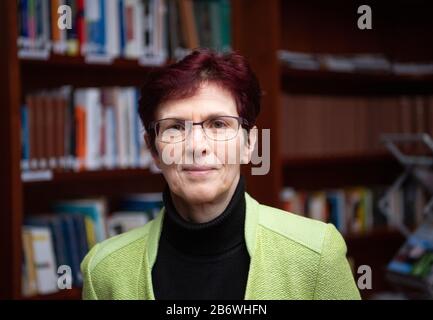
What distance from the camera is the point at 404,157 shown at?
2.62m

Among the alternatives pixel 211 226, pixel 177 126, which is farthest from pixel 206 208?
pixel 177 126

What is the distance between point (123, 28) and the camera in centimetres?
207

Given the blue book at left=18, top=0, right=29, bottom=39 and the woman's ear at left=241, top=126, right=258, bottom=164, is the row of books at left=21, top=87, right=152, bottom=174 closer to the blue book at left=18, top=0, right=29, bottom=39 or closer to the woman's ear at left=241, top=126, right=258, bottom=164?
the blue book at left=18, top=0, right=29, bottom=39

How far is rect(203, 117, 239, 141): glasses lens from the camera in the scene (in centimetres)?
79

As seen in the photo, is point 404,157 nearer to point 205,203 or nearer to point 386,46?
point 386,46

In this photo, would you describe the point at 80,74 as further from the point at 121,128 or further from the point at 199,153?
the point at 199,153

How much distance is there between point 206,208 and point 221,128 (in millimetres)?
120

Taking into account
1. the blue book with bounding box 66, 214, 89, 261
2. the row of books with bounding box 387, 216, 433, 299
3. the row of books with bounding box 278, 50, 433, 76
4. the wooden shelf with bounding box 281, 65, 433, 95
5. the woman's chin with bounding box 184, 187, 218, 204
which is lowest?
the row of books with bounding box 387, 216, 433, 299

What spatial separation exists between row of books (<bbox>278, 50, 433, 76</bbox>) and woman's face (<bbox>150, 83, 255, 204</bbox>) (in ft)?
5.36

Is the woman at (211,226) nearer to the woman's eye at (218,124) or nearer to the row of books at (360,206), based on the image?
the woman's eye at (218,124)

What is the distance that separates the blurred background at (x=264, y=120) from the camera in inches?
73.6

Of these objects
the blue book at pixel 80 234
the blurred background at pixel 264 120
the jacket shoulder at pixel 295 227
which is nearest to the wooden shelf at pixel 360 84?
the blurred background at pixel 264 120

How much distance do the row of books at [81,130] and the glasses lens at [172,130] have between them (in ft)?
3.48

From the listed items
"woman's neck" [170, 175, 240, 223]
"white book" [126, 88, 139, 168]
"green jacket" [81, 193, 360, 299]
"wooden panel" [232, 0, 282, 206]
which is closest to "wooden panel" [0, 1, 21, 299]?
"white book" [126, 88, 139, 168]
